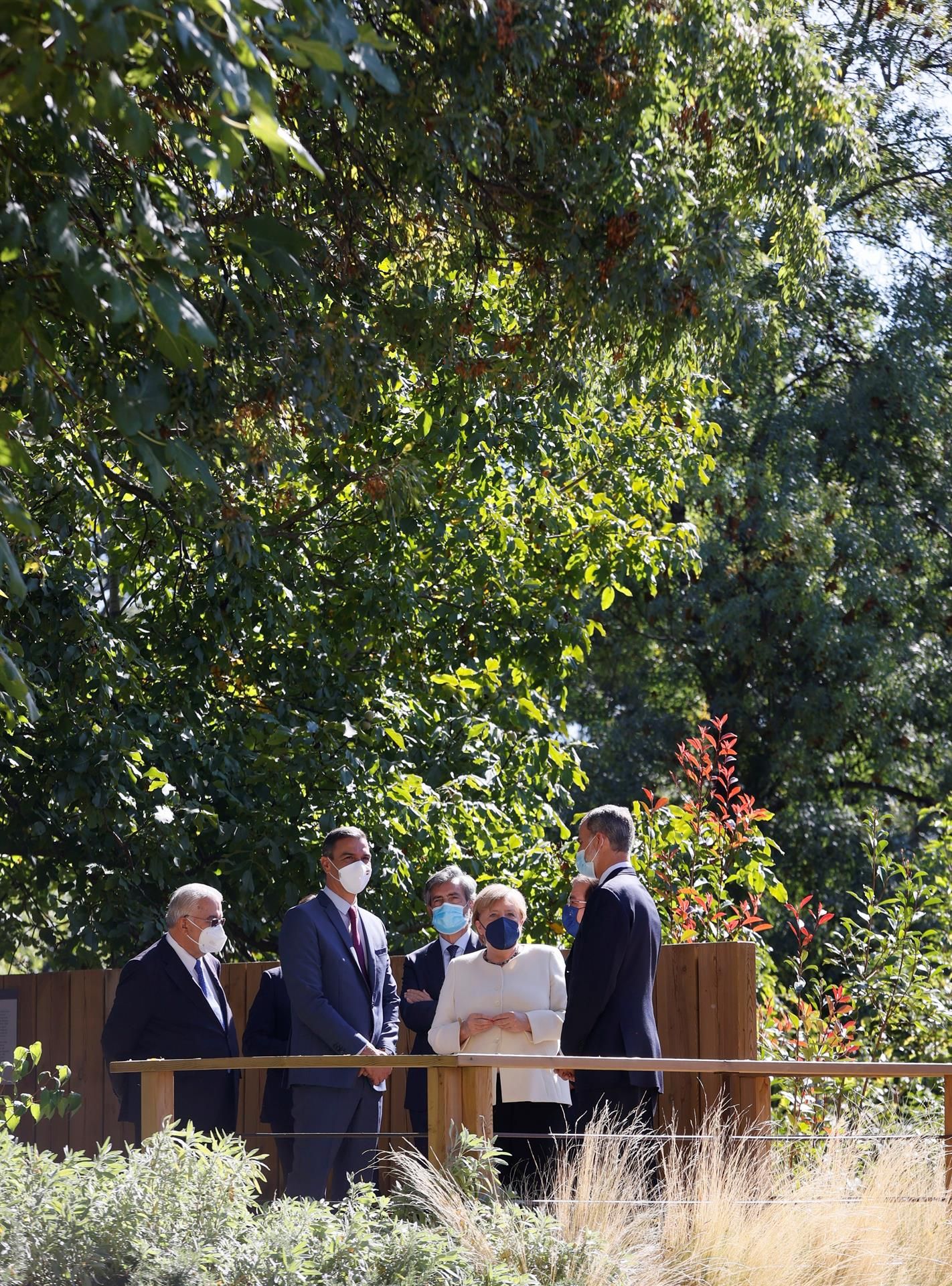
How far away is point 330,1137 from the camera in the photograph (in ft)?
22.2

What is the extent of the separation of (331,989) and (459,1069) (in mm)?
1707

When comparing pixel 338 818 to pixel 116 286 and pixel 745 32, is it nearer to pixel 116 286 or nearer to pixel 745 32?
pixel 745 32

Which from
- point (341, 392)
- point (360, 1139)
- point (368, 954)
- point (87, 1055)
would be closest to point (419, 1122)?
point (360, 1139)

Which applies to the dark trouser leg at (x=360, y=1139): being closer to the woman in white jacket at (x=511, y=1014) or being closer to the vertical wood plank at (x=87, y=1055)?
the woman in white jacket at (x=511, y=1014)

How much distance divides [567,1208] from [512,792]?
623cm

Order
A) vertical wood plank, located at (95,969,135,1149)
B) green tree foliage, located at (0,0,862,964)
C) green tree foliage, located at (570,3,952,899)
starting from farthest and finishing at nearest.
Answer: green tree foliage, located at (570,3,952,899) → vertical wood plank, located at (95,969,135,1149) → green tree foliage, located at (0,0,862,964)

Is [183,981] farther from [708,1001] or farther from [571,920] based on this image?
[708,1001]

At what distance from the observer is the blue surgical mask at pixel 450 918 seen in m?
7.56

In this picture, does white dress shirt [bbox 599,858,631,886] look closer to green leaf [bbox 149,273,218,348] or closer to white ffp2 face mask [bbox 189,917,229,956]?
white ffp2 face mask [bbox 189,917,229,956]

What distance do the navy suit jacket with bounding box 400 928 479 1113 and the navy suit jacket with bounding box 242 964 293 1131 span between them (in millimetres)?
563

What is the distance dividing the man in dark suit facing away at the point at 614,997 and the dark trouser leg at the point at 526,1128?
0.11 m

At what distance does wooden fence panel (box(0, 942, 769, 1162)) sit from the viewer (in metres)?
7.10

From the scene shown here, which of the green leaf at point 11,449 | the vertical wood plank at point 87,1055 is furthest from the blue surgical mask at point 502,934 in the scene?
the vertical wood plank at point 87,1055

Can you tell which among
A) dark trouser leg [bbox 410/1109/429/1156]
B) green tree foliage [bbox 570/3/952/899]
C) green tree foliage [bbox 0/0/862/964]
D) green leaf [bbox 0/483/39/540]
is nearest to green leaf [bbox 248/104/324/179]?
green tree foliage [bbox 0/0/862/964]
